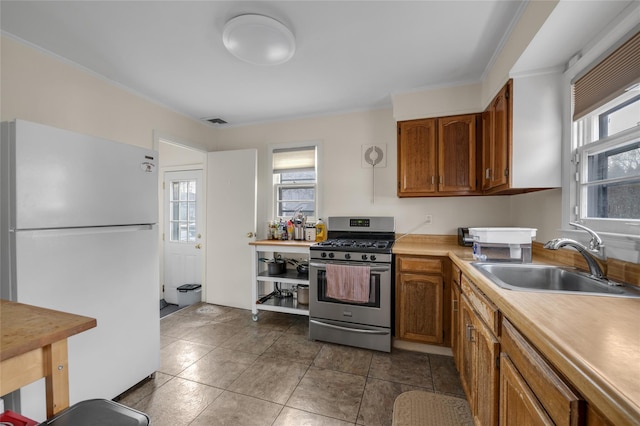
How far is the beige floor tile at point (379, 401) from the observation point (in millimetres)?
1622

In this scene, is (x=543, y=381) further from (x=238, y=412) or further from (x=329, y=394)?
(x=238, y=412)

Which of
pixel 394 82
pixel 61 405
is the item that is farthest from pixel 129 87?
pixel 61 405

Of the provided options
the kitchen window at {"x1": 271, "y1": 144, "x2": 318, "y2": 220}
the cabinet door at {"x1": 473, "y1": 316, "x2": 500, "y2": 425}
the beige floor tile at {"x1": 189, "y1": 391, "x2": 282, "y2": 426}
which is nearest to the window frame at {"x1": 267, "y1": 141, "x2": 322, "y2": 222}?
the kitchen window at {"x1": 271, "y1": 144, "x2": 318, "y2": 220}

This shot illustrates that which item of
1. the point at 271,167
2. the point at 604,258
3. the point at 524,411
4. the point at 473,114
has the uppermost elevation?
the point at 473,114

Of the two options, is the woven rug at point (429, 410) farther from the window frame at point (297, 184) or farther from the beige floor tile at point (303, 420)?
the window frame at point (297, 184)

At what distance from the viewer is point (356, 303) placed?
2457 mm

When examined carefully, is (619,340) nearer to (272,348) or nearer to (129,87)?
(272,348)

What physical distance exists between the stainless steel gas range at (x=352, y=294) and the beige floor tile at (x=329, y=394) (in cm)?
43

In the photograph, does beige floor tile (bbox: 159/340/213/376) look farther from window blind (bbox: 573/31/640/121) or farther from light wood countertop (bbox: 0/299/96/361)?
window blind (bbox: 573/31/640/121)

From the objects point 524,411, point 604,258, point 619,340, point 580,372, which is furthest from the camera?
point 604,258

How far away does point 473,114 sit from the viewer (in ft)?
8.18

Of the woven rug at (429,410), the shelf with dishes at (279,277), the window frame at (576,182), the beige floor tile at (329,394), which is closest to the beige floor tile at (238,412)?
the beige floor tile at (329,394)

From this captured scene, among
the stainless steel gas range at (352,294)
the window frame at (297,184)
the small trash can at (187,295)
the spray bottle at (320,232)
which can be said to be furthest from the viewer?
the small trash can at (187,295)

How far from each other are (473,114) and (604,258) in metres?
1.65
